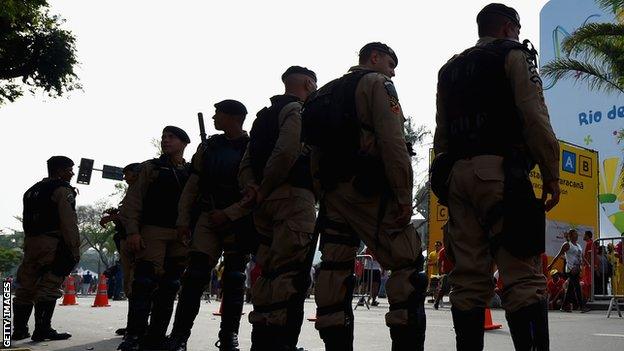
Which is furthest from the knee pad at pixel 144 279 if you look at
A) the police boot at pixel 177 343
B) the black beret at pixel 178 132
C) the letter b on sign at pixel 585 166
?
the letter b on sign at pixel 585 166

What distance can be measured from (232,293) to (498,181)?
2.55 meters

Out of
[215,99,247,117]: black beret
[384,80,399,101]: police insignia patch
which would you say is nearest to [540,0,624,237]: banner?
[215,99,247,117]: black beret

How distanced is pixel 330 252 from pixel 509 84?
1277 millimetres

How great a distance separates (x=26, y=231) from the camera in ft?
22.4

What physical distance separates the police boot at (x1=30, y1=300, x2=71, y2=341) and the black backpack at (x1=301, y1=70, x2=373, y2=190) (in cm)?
393

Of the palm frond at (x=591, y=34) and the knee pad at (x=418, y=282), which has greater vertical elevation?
the palm frond at (x=591, y=34)

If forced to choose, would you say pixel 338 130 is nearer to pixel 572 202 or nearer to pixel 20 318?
pixel 20 318

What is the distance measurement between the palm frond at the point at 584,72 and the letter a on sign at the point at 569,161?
1.96 metres

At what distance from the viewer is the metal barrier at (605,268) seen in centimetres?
1369

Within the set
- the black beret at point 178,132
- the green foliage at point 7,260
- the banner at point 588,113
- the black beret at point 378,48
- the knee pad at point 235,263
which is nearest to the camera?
the black beret at point 378,48

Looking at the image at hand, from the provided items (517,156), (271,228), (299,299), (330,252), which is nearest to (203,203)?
(271,228)

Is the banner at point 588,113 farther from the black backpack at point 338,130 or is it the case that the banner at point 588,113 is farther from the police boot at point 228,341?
the black backpack at point 338,130

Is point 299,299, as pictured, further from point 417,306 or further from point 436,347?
point 436,347

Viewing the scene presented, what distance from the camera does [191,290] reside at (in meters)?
5.17
